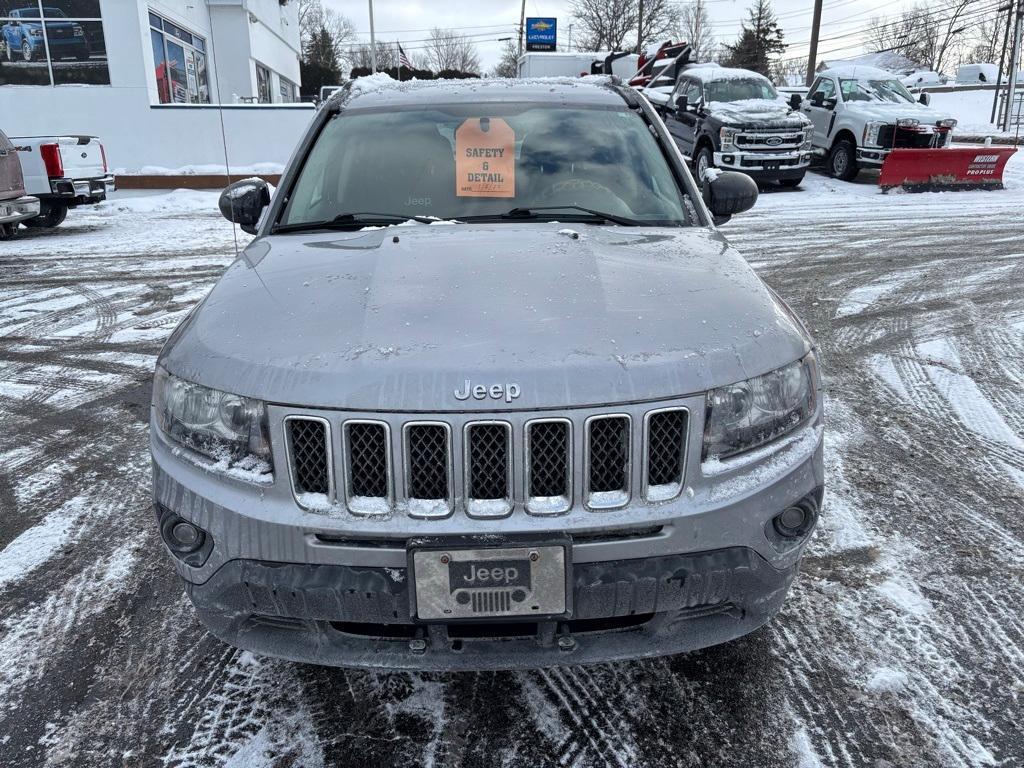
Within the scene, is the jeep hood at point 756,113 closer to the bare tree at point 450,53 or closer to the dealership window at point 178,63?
the dealership window at point 178,63

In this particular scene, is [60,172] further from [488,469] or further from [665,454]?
[665,454]

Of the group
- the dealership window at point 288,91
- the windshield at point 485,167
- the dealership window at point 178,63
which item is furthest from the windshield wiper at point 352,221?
the dealership window at point 288,91

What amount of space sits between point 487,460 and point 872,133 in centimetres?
1671

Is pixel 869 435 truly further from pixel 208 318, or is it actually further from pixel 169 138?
pixel 169 138

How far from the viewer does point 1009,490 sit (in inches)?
143

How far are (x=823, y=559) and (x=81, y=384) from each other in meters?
4.76

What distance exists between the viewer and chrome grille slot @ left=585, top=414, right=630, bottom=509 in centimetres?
189

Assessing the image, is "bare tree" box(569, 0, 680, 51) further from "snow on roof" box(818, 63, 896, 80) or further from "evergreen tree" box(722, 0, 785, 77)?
"snow on roof" box(818, 63, 896, 80)

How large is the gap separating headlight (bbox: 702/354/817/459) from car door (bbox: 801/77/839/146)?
17302 millimetres

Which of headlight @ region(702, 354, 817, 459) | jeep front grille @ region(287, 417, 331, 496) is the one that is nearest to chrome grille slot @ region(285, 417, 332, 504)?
jeep front grille @ region(287, 417, 331, 496)

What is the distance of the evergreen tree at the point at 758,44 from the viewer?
56.2 m

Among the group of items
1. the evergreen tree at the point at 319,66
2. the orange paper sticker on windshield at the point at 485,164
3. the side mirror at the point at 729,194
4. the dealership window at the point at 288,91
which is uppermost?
the evergreen tree at the point at 319,66

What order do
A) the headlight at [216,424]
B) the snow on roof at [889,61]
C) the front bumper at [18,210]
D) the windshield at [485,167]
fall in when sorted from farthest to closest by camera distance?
the snow on roof at [889,61] → the front bumper at [18,210] → the windshield at [485,167] → the headlight at [216,424]

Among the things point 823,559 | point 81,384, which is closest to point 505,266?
point 823,559
